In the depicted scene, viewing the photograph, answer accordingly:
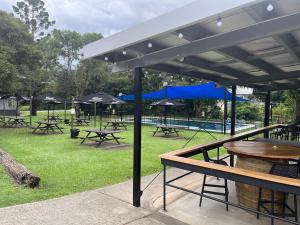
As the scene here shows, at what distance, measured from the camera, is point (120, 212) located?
4.04 m

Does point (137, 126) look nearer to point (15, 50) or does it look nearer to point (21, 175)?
point (21, 175)

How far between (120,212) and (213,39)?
8.58 feet

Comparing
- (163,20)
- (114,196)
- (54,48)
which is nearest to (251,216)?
(114,196)

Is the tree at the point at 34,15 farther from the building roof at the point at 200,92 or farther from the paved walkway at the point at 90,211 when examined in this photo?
the paved walkway at the point at 90,211

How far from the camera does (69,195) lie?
4.72 m

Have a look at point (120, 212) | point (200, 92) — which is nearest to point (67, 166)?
point (120, 212)

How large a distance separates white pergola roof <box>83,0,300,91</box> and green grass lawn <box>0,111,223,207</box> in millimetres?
2322

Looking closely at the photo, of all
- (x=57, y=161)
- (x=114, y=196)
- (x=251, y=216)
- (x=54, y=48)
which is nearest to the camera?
(x=251, y=216)

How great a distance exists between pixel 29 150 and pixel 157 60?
669 cm

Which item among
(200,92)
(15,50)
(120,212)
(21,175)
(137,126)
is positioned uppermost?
(15,50)

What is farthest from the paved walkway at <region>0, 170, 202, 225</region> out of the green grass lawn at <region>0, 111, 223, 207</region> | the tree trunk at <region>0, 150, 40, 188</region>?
the tree trunk at <region>0, 150, 40, 188</region>

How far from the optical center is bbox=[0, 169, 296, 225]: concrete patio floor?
3.72 metres

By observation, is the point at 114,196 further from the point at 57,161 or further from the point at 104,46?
the point at 57,161

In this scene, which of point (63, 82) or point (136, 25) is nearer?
point (136, 25)
